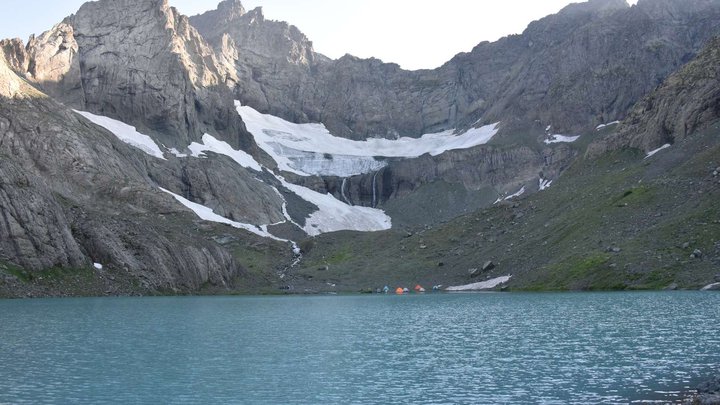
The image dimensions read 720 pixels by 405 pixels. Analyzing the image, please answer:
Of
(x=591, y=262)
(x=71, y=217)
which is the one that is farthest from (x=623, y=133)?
(x=71, y=217)

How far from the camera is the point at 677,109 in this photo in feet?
502

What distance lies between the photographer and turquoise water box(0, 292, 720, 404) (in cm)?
3472

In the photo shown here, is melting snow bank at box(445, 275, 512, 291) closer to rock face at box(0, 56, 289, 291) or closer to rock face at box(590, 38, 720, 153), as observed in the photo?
rock face at box(0, 56, 289, 291)

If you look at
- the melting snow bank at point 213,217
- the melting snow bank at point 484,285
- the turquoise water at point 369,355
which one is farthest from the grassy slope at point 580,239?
the turquoise water at point 369,355

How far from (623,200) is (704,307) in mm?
65601

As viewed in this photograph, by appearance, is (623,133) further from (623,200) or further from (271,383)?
(271,383)

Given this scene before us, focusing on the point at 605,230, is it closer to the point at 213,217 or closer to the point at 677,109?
the point at 677,109

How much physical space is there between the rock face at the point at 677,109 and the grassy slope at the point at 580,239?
5.33m

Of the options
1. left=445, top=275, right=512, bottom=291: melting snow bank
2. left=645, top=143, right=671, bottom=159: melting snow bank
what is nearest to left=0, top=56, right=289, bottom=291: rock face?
left=445, top=275, right=512, bottom=291: melting snow bank

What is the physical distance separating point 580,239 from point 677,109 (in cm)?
4751

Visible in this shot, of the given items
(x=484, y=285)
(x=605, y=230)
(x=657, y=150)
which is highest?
(x=657, y=150)

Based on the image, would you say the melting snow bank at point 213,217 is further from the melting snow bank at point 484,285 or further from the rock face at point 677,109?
the rock face at point 677,109

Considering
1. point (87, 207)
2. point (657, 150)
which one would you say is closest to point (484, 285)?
point (657, 150)

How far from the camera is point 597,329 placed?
56.3m
